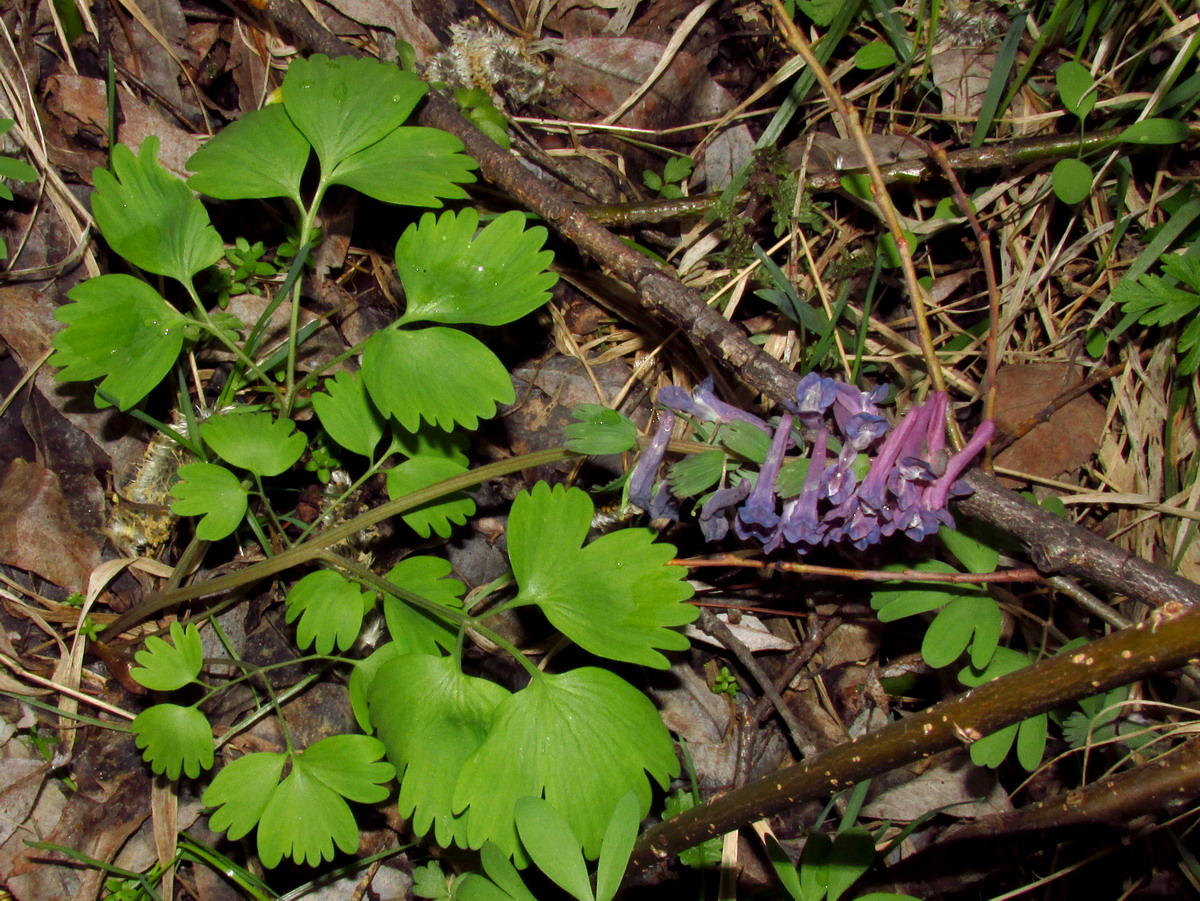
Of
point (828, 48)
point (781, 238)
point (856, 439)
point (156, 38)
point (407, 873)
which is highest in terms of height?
point (828, 48)

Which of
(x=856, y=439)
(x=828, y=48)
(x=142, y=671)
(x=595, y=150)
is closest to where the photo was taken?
(x=856, y=439)

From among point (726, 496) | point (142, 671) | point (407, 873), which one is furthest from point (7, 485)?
point (726, 496)

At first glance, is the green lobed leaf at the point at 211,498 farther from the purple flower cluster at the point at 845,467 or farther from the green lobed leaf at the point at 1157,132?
the green lobed leaf at the point at 1157,132

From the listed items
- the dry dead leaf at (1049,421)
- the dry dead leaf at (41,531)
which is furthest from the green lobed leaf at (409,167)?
the dry dead leaf at (1049,421)

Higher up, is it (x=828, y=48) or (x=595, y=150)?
(x=828, y=48)

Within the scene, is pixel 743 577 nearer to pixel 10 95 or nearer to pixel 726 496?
pixel 726 496

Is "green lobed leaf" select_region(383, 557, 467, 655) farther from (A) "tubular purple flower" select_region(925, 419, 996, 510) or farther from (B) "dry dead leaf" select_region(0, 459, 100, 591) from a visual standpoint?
(A) "tubular purple flower" select_region(925, 419, 996, 510)
